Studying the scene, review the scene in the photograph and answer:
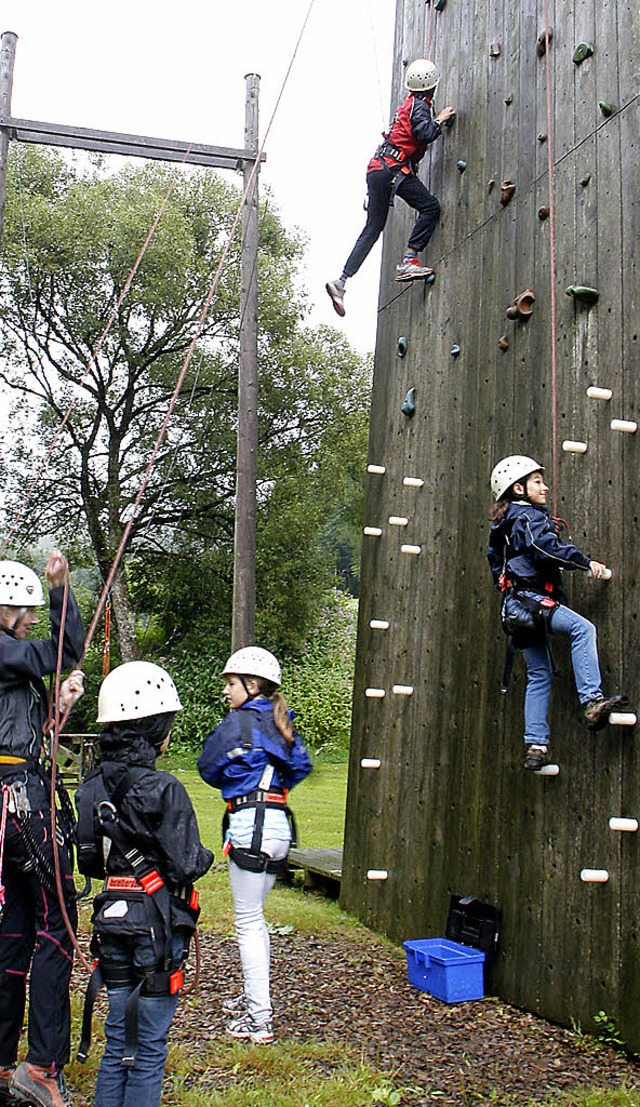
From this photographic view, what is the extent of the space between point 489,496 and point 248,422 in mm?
5226

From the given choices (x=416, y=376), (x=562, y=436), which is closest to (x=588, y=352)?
(x=562, y=436)

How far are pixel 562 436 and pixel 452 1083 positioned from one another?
281cm

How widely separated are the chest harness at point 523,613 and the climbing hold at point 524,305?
1.43m

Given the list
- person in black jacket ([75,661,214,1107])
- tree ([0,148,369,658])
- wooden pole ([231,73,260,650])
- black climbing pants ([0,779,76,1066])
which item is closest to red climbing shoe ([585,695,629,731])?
person in black jacket ([75,661,214,1107])

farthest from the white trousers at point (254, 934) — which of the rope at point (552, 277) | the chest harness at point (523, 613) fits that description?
the rope at point (552, 277)

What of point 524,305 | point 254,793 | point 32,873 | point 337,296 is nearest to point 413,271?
point 337,296

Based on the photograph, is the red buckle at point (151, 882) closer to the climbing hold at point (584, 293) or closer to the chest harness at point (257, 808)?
the chest harness at point (257, 808)

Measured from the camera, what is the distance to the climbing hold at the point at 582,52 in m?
4.90

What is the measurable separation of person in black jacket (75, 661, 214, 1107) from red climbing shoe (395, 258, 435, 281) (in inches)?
155

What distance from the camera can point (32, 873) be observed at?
3.55 meters

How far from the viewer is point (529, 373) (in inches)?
204

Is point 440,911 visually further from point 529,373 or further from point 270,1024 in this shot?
point 529,373

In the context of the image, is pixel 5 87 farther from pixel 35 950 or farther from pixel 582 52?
pixel 35 950

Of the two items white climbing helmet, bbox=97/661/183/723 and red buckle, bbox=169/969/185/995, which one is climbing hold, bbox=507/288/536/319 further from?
red buckle, bbox=169/969/185/995
